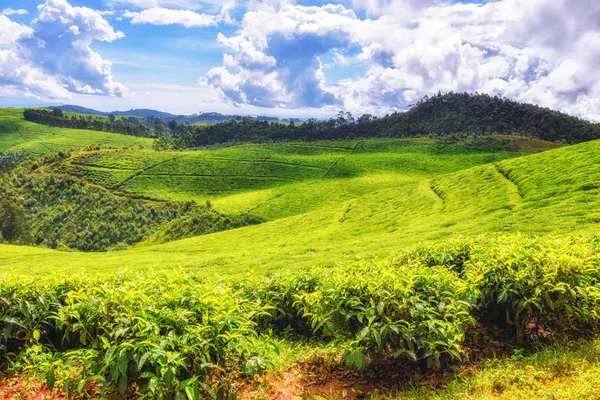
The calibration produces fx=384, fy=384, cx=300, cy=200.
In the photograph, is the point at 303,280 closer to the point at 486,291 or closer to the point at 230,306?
the point at 230,306

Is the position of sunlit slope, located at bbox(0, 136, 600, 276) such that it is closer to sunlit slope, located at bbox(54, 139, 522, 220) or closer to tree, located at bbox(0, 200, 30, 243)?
sunlit slope, located at bbox(54, 139, 522, 220)

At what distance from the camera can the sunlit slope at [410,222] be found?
78.3ft

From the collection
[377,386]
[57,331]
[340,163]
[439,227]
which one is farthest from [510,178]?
[340,163]

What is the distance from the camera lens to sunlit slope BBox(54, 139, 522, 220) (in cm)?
10750

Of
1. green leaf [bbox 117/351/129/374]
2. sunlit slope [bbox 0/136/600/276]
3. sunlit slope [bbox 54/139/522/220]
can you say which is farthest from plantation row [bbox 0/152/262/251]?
green leaf [bbox 117/351/129/374]

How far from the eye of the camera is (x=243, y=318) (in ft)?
20.2

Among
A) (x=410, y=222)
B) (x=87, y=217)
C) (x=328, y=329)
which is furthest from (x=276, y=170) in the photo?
(x=328, y=329)

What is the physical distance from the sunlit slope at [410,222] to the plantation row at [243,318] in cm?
492

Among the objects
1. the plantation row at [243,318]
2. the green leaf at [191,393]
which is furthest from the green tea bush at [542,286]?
the green leaf at [191,393]

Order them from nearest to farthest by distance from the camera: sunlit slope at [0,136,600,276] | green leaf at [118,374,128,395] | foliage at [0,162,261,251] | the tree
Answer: green leaf at [118,374,128,395], sunlit slope at [0,136,600,276], the tree, foliage at [0,162,261,251]

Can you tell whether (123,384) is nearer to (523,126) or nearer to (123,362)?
(123,362)

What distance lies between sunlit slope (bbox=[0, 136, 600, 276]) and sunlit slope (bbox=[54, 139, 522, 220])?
45.0 m

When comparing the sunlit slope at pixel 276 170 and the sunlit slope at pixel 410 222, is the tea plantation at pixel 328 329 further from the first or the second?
the sunlit slope at pixel 276 170

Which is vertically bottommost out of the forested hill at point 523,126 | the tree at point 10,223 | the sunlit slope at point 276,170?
the tree at point 10,223
